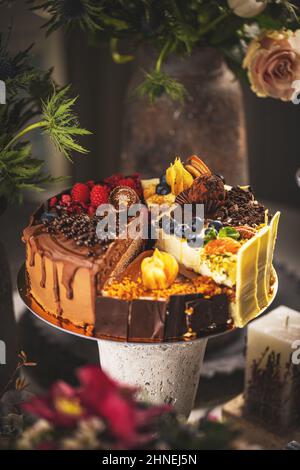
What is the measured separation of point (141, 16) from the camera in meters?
1.89

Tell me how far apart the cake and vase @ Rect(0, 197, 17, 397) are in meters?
0.12

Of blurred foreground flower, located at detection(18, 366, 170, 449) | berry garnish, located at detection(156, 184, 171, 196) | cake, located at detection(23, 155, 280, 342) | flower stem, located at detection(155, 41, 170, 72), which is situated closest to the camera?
blurred foreground flower, located at detection(18, 366, 170, 449)

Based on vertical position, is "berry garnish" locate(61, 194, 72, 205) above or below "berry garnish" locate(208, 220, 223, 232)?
above

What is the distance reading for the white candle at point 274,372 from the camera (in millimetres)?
1670

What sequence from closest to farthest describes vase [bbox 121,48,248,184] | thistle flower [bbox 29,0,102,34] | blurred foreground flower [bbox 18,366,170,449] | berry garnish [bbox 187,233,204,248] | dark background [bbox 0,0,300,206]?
1. blurred foreground flower [bbox 18,366,170,449]
2. berry garnish [bbox 187,233,204,248]
3. thistle flower [bbox 29,0,102,34]
4. vase [bbox 121,48,248,184]
5. dark background [bbox 0,0,300,206]

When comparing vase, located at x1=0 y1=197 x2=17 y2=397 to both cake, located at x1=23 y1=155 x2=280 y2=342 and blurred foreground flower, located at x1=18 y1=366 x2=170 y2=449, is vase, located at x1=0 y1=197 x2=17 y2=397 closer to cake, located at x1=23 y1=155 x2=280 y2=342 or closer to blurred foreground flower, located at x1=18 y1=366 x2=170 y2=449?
cake, located at x1=23 y1=155 x2=280 y2=342

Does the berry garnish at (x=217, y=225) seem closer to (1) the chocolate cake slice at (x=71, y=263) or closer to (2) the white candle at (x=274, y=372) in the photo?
(1) the chocolate cake slice at (x=71, y=263)

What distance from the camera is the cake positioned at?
140 cm

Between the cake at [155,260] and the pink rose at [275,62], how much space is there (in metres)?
0.36

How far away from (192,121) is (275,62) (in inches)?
14.7

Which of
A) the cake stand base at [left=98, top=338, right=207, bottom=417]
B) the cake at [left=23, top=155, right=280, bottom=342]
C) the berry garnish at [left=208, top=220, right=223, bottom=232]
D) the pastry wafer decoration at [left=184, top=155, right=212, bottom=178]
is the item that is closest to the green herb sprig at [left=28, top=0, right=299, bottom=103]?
the pastry wafer decoration at [left=184, top=155, right=212, bottom=178]

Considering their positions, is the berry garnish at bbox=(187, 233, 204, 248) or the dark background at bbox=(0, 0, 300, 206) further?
the dark background at bbox=(0, 0, 300, 206)

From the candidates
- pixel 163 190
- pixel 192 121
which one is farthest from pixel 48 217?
pixel 192 121
